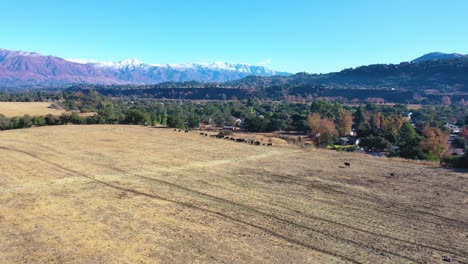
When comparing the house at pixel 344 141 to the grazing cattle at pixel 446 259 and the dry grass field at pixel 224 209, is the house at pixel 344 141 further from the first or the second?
the grazing cattle at pixel 446 259

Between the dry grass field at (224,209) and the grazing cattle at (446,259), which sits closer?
the grazing cattle at (446,259)

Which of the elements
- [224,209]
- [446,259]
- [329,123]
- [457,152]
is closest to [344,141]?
[329,123]

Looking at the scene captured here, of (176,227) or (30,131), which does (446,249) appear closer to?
(176,227)

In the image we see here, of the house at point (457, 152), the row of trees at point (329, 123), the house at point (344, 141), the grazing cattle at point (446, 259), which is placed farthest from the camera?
the house at point (344, 141)

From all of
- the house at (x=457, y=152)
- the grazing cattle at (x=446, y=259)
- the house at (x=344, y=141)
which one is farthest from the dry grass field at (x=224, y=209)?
the house at (x=344, y=141)

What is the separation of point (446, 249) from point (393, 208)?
701 centimetres

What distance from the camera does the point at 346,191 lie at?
30906mm

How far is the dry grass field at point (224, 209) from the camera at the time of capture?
1866cm

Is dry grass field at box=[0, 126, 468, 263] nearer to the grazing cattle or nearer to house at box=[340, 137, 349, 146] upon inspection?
the grazing cattle

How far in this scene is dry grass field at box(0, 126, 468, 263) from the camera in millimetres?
18656

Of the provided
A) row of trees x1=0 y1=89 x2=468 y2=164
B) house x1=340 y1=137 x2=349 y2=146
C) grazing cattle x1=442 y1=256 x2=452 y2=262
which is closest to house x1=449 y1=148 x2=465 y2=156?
row of trees x1=0 y1=89 x2=468 y2=164

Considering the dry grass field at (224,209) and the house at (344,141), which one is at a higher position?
the dry grass field at (224,209)

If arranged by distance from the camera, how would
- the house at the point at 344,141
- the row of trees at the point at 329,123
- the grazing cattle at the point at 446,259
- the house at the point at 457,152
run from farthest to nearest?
the house at the point at 344,141 → the row of trees at the point at 329,123 → the house at the point at 457,152 → the grazing cattle at the point at 446,259

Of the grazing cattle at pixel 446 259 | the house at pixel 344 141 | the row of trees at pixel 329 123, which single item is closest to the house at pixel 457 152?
the row of trees at pixel 329 123
